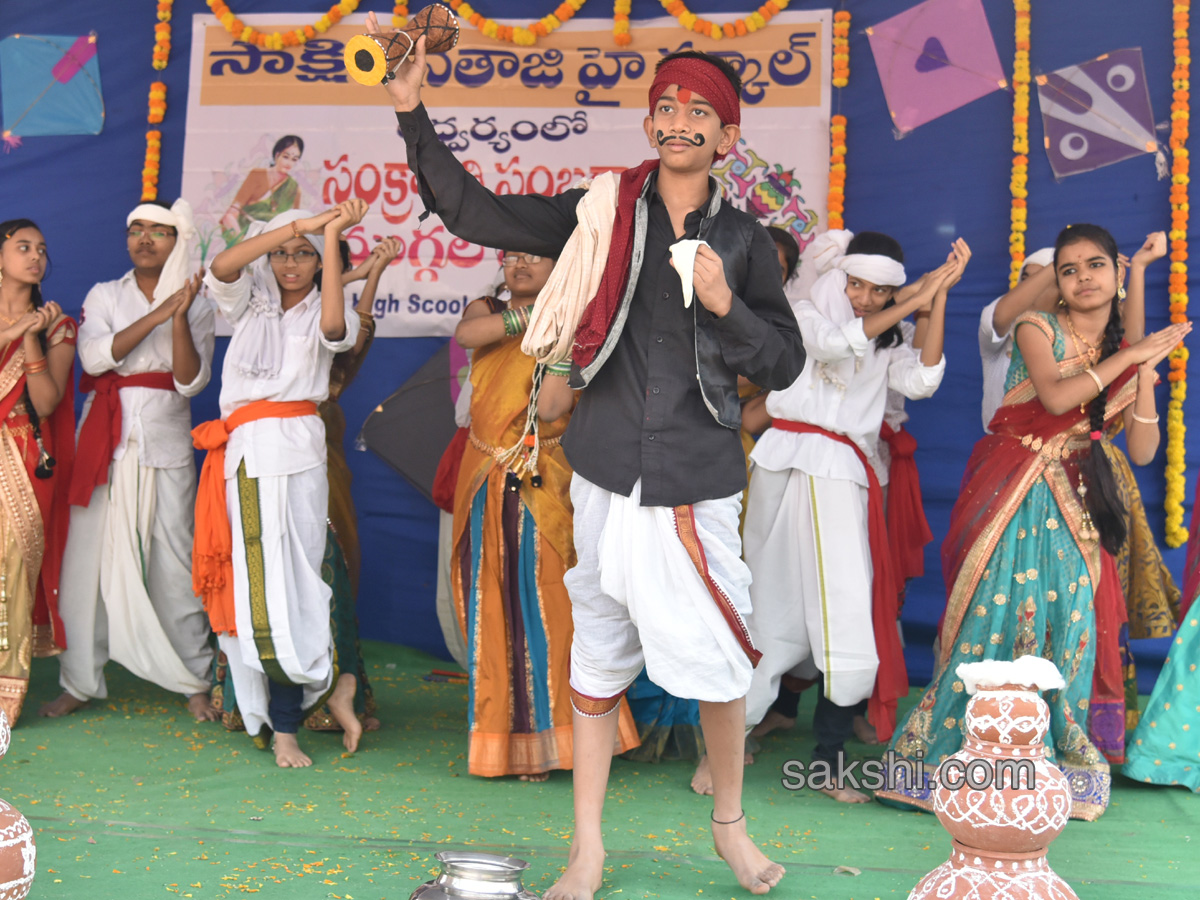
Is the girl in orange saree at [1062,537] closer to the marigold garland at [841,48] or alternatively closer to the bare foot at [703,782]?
the bare foot at [703,782]

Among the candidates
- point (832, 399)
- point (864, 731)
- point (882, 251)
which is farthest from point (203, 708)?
point (882, 251)

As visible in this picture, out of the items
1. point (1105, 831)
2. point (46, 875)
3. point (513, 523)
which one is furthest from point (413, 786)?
point (1105, 831)

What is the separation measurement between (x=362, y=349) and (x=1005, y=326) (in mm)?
2162

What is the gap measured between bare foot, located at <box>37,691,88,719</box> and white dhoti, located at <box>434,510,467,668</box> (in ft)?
4.37

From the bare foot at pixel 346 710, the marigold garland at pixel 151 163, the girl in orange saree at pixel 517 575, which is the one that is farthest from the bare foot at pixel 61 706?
the marigold garland at pixel 151 163

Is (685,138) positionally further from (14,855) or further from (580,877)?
(14,855)

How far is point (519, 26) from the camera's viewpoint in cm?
517

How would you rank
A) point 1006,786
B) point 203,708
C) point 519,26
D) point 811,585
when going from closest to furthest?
point 1006,786 < point 811,585 < point 203,708 < point 519,26

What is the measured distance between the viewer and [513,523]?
3.81m

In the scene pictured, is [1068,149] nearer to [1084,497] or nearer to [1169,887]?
[1084,497]

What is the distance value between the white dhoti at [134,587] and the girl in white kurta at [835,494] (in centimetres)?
204

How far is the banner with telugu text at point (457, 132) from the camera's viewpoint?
16.4 feet

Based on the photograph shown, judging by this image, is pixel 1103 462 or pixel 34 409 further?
pixel 34 409

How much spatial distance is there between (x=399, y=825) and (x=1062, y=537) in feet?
6.43
